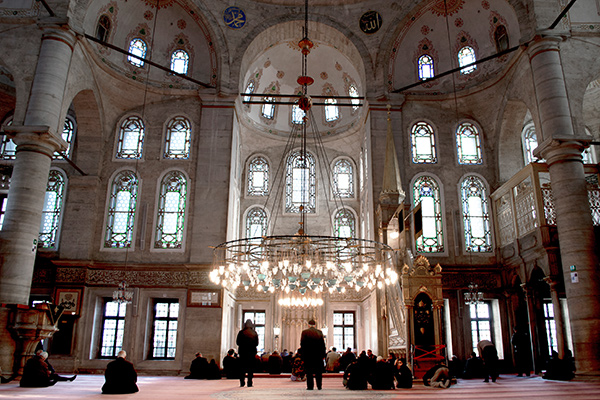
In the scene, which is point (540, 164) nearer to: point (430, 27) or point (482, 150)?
point (482, 150)

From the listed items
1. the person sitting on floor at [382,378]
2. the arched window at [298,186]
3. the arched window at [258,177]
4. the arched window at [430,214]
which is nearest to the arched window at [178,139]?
the arched window at [258,177]

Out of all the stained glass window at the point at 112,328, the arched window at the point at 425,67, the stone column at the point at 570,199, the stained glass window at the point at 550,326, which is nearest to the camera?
the stone column at the point at 570,199

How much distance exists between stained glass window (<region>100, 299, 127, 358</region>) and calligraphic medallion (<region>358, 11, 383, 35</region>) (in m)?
11.5

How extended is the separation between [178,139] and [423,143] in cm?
788

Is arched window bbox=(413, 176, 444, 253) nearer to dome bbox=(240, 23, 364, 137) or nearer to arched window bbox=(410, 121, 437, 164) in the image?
arched window bbox=(410, 121, 437, 164)

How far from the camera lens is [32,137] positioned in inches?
425

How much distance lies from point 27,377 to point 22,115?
631 cm

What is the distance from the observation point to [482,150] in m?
15.6

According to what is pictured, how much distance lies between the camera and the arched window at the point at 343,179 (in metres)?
19.6

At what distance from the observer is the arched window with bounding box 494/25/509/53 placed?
14703 millimetres

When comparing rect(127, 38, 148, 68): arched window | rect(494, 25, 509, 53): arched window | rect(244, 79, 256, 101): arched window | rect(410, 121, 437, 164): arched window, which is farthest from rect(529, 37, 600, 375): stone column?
rect(127, 38, 148, 68): arched window

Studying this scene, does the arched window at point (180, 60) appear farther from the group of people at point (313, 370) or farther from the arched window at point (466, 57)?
the group of people at point (313, 370)

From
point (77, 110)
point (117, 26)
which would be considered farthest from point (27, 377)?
point (117, 26)

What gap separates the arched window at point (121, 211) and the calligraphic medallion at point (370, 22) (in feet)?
29.1
